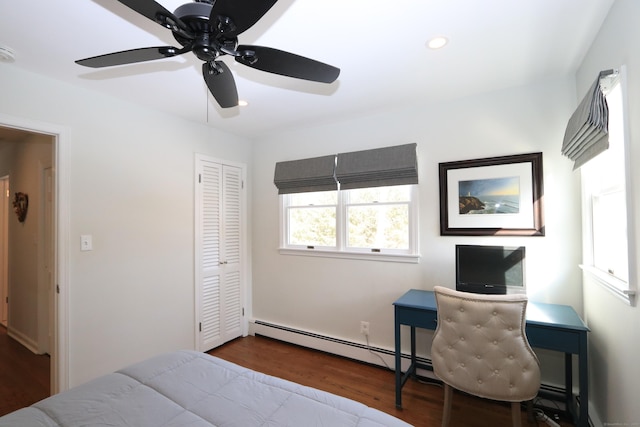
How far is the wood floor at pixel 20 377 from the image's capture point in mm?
2326

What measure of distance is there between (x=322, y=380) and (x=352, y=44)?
105 inches

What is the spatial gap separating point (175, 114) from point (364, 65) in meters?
1.95

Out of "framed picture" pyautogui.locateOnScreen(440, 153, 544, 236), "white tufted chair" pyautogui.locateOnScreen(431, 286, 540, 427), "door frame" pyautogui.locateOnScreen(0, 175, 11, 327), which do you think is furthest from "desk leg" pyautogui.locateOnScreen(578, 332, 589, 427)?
"door frame" pyautogui.locateOnScreen(0, 175, 11, 327)

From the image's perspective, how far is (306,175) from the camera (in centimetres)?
327

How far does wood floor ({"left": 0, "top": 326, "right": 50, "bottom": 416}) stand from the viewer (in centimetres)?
233

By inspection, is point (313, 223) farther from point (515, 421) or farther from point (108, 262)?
point (515, 421)

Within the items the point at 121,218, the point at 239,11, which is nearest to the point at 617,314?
the point at 239,11

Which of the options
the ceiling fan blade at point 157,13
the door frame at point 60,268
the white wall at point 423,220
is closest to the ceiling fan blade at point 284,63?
the ceiling fan blade at point 157,13

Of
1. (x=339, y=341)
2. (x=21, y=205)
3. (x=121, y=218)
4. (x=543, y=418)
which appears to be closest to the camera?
(x=543, y=418)

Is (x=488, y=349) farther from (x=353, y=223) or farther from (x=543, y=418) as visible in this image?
(x=353, y=223)

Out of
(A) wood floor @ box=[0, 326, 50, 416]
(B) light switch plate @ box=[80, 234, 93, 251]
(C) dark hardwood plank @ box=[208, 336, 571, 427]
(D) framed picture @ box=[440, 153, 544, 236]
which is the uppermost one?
(D) framed picture @ box=[440, 153, 544, 236]

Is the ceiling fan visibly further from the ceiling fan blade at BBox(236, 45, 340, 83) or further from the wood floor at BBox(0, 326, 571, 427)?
the wood floor at BBox(0, 326, 571, 427)

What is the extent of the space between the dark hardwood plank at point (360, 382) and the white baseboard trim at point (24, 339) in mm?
1949

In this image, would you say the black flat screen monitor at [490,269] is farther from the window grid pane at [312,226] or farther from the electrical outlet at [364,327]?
the window grid pane at [312,226]
